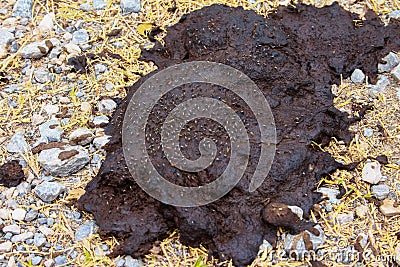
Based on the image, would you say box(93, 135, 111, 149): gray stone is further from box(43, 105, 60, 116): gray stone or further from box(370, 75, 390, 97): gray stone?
box(370, 75, 390, 97): gray stone

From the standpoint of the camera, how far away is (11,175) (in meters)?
2.68

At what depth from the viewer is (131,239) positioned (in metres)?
2.46

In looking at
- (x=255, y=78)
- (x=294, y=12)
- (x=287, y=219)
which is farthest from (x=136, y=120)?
(x=294, y=12)

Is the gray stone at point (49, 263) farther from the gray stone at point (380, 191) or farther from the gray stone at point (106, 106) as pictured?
the gray stone at point (380, 191)

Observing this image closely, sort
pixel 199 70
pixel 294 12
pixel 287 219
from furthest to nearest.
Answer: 1. pixel 294 12
2. pixel 199 70
3. pixel 287 219

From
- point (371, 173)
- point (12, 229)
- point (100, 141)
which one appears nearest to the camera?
point (12, 229)

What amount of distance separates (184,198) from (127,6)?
5.20 feet

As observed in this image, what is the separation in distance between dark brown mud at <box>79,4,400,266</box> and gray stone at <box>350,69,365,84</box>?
36 mm

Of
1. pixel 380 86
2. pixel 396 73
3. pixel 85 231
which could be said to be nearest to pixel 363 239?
pixel 380 86

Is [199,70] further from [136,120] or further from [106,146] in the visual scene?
[106,146]

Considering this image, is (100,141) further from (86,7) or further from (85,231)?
(86,7)

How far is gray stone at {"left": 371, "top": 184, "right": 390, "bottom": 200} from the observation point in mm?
2600

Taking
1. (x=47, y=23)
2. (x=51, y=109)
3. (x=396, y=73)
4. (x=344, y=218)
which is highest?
(x=47, y=23)

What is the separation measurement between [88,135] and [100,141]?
76mm
